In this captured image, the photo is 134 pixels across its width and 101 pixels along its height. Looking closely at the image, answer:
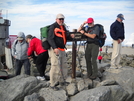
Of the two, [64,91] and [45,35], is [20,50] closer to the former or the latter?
[45,35]

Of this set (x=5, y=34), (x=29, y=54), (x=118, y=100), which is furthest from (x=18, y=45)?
(x=5, y=34)

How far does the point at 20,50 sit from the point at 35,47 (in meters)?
0.81

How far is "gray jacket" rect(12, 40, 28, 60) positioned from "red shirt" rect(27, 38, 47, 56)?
0.49m

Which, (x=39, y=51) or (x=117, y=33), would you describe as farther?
(x=117, y=33)

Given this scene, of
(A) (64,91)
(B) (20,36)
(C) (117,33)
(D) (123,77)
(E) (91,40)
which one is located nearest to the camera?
(A) (64,91)

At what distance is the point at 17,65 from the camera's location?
7.15 m

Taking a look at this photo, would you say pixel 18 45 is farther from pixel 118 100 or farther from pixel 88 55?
pixel 118 100

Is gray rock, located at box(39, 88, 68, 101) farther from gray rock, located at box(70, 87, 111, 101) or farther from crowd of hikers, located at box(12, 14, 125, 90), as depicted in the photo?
gray rock, located at box(70, 87, 111, 101)

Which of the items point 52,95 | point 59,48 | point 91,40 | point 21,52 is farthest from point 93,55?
point 21,52

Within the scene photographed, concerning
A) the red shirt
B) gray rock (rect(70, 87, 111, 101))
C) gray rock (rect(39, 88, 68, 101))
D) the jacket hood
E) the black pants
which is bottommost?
gray rock (rect(39, 88, 68, 101))

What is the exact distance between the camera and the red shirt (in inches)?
256

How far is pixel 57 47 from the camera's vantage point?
567cm

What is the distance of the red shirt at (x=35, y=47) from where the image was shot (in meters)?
6.50

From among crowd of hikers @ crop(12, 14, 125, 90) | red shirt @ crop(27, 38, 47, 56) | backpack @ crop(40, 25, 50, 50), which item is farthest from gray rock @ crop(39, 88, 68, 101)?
red shirt @ crop(27, 38, 47, 56)
